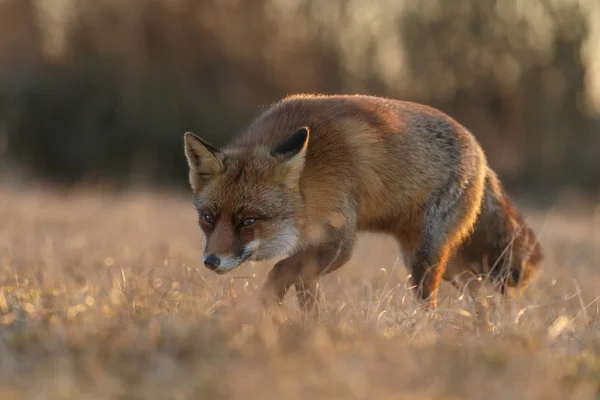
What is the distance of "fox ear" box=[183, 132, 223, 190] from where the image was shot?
528 centimetres

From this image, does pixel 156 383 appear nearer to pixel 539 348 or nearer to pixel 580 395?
pixel 580 395

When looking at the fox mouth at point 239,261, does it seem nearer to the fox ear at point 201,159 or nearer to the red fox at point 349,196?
the red fox at point 349,196

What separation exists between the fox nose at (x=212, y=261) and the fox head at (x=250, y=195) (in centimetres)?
13

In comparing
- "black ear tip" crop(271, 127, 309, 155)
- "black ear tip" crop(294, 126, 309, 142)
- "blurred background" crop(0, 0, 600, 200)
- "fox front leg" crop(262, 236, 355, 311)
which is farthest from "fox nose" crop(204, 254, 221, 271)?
"blurred background" crop(0, 0, 600, 200)

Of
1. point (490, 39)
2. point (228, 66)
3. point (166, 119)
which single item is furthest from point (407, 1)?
point (166, 119)

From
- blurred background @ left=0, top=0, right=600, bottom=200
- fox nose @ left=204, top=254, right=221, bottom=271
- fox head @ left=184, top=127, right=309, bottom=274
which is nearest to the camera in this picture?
fox nose @ left=204, top=254, right=221, bottom=271

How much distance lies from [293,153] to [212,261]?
0.98m

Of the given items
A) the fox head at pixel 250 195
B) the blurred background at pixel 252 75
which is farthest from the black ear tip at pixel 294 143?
the blurred background at pixel 252 75

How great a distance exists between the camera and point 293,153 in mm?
5203

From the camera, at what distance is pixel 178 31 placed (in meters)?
24.2

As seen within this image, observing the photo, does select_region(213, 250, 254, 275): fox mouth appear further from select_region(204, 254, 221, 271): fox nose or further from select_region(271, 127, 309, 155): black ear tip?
select_region(271, 127, 309, 155): black ear tip

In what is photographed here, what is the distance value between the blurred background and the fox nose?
53.7 feet

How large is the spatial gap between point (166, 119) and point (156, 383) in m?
21.3

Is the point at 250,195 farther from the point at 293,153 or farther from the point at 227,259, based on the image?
the point at 227,259
